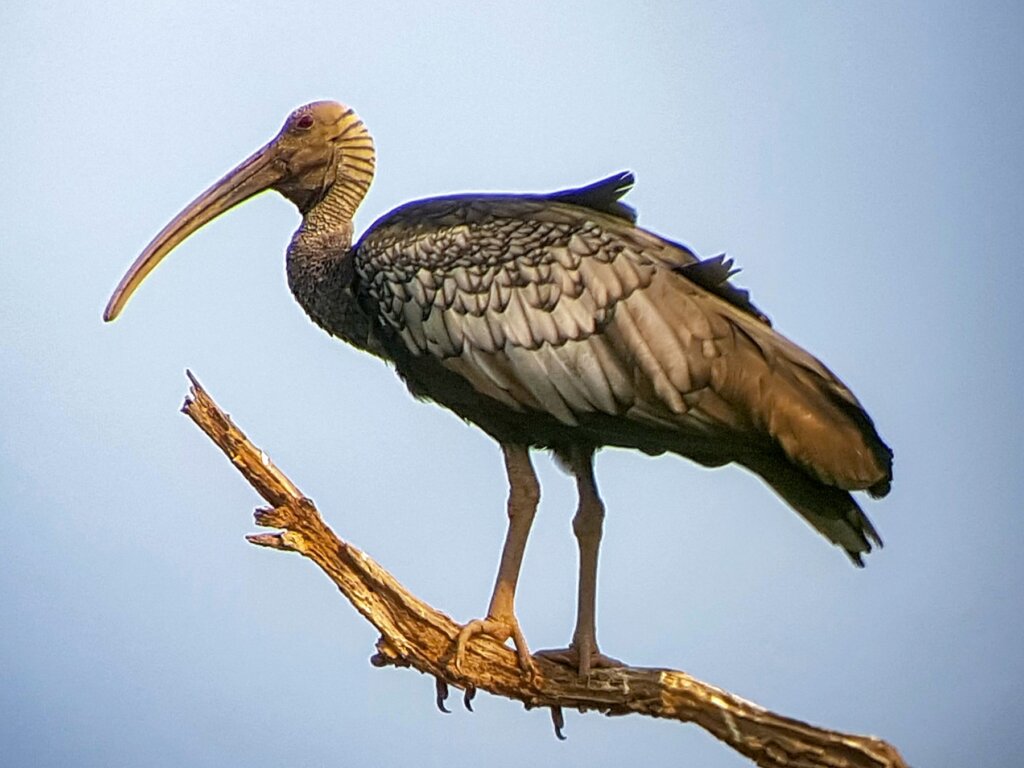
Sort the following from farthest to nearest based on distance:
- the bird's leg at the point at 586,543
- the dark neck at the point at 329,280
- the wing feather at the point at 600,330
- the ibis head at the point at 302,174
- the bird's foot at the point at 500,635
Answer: the ibis head at the point at 302,174, the dark neck at the point at 329,280, the bird's leg at the point at 586,543, the bird's foot at the point at 500,635, the wing feather at the point at 600,330

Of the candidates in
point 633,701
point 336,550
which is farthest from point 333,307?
point 633,701

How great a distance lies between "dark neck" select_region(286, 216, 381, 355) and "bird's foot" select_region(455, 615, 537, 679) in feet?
3.47

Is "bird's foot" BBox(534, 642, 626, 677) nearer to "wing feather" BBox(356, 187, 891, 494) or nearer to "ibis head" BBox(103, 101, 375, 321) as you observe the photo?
"wing feather" BBox(356, 187, 891, 494)

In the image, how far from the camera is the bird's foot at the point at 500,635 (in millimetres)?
6047

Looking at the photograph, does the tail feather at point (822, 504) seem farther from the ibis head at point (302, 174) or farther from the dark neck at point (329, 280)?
the ibis head at point (302, 174)

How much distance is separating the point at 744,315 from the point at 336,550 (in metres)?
1.47

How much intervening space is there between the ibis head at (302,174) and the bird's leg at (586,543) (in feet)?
4.37

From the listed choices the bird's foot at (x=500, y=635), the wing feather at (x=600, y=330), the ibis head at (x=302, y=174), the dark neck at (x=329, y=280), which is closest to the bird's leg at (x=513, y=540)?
the bird's foot at (x=500, y=635)

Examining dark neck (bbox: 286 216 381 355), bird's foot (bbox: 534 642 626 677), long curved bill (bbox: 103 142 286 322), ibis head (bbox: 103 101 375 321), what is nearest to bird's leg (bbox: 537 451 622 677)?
bird's foot (bbox: 534 642 626 677)

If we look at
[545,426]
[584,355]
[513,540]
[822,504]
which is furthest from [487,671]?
[822,504]

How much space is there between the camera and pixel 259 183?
714cm

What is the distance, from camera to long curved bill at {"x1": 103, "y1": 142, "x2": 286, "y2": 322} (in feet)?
23.3

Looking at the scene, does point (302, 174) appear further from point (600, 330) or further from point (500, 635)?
point (500, 635)

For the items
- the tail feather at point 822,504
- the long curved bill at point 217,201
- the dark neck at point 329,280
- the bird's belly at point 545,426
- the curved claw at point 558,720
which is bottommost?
the curved claw at point 558,720
